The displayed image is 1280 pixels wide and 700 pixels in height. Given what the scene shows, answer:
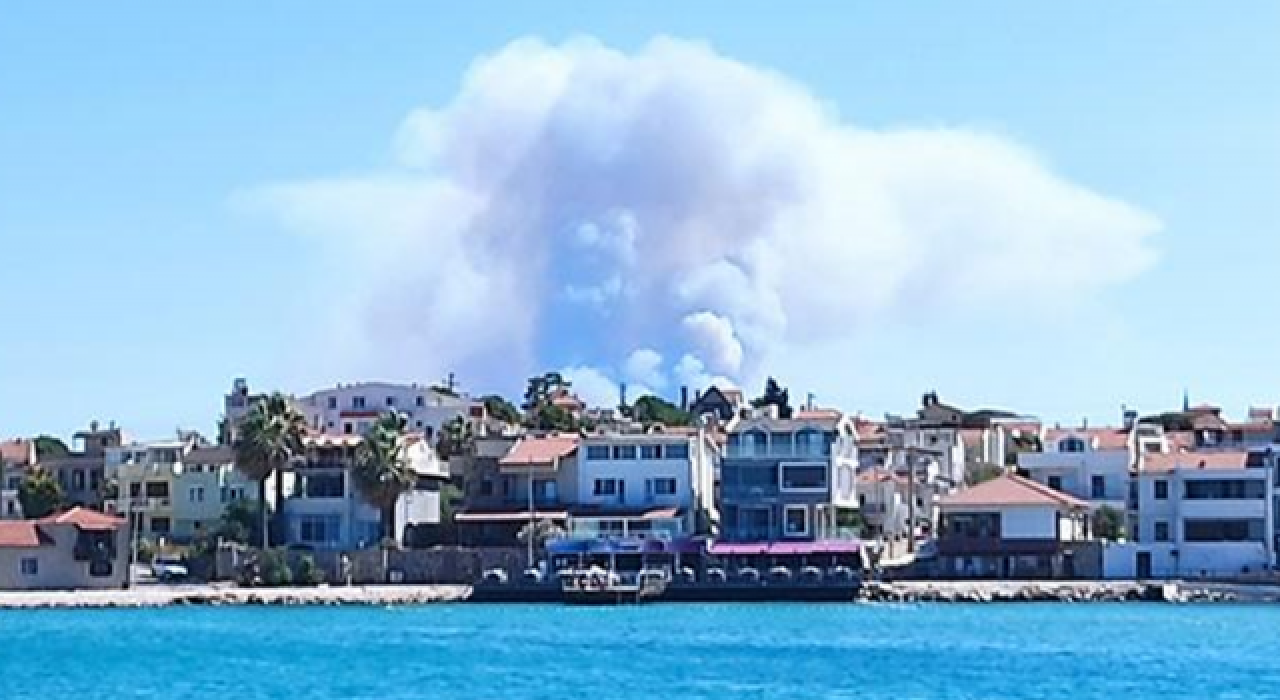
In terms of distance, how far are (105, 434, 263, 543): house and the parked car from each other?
3.51 m

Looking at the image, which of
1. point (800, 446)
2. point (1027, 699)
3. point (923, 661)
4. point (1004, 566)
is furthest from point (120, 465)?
point (1027, 699)

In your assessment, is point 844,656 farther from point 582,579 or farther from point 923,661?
point 582,579

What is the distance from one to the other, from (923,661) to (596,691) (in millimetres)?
11944

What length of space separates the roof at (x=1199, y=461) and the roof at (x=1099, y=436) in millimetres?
4342

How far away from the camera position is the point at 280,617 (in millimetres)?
89312

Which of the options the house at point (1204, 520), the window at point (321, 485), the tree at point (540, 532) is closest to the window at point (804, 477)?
the tree at point (540, 532)

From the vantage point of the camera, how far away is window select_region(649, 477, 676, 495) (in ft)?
348

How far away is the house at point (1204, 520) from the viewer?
331ft

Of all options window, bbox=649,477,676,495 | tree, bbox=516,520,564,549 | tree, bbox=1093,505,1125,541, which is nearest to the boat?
tree, bbox=516,520,564,549

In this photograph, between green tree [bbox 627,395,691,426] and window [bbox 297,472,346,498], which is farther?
green tree [bbox 627,395,691,426]

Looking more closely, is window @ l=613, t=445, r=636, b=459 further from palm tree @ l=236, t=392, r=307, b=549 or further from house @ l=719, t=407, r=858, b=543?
palm tree @ l=236, t=392, r=307, b=549

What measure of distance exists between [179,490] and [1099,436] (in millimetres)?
43164

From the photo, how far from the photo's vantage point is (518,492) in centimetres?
10888

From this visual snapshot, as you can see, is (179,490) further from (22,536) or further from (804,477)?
(804,477)
